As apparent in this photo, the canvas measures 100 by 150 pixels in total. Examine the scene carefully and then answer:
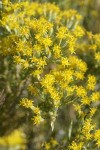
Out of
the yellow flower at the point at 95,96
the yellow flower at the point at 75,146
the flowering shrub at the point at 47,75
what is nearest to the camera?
the yellow flower at the point at 75,146

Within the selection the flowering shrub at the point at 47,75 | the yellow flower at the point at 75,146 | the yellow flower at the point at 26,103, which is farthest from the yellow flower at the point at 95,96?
the yellow flower at the point at 26,103

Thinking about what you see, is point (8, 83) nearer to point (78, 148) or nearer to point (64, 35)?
point (64, 35)

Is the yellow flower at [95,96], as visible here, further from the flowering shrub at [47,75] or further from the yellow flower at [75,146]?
the yellow flower at [75,146]

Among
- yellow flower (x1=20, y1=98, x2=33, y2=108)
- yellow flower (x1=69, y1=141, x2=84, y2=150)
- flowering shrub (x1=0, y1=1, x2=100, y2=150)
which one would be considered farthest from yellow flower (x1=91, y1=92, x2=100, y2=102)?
yellow flower (x1=20, y1=98, x2=33, y2=108)

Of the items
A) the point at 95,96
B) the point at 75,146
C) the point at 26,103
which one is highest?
the point at 95,96

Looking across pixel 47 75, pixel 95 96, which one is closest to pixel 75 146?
pixel 95 96

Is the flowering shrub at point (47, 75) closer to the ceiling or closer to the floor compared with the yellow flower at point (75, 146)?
closer to the ceiling

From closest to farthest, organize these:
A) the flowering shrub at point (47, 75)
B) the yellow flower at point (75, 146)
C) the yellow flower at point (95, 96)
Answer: the yellow flower at point (75, 146)
the flowering shrub at point (47, 75)
the yellow flower at point (95, 96)

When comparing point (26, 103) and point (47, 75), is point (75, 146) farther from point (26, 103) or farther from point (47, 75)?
point (47, 75)

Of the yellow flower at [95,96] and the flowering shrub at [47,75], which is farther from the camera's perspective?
the yellow flower at [95,96]
